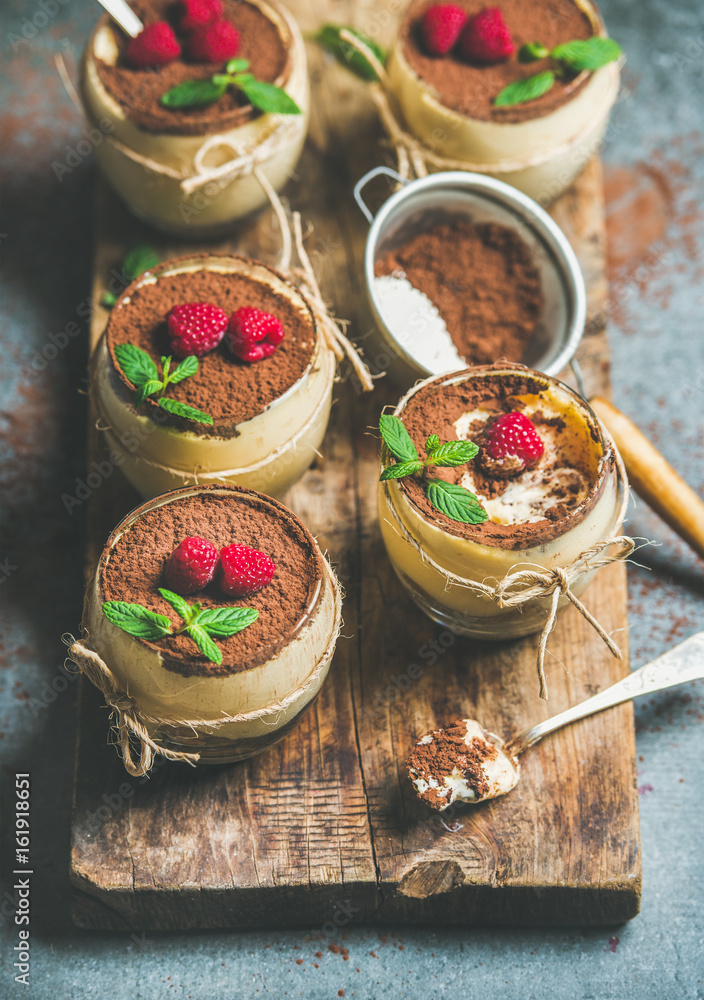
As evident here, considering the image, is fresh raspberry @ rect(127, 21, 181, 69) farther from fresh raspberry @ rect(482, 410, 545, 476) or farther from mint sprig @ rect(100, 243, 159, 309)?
fresh raspberry @ rect(482, 410, 545, 476)

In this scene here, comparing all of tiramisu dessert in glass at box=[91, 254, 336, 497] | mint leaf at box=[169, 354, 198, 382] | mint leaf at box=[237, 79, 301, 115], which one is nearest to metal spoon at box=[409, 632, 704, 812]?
tiramisu dessert in glass at box=[91, 254, 336, 497]

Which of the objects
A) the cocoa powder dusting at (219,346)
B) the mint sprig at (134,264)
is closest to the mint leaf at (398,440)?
the cocoa powder dusting at (219,346)

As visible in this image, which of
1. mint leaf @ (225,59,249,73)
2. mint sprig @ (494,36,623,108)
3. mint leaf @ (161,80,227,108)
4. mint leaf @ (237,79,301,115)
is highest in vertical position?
mint leaf @ (161,80,227,108)

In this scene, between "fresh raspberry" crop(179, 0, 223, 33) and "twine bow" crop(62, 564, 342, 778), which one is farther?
"fresh raspberry" crop(179, 0, 223, 33)

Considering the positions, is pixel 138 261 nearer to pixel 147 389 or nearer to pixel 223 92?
pixel 223 92

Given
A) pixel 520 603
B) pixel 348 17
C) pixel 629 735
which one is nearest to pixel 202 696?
pixel 520 603

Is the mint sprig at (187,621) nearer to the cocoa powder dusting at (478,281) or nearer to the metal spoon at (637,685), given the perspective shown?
the metal spoon at (637,685)

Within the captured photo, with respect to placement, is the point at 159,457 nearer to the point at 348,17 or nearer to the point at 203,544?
the point at 203,544

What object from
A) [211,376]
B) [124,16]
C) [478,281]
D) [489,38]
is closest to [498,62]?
[489,38]
